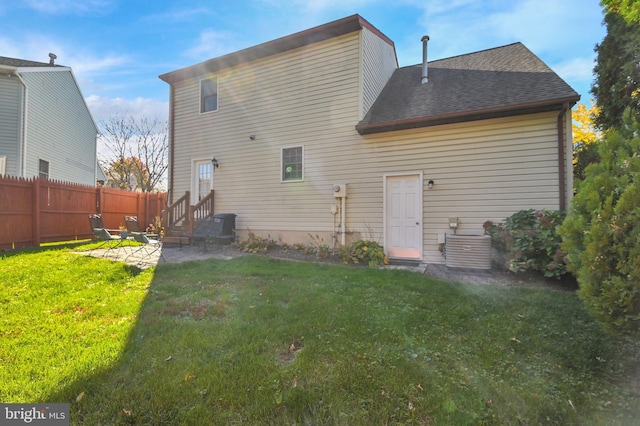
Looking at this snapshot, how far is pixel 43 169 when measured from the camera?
11.5 metres

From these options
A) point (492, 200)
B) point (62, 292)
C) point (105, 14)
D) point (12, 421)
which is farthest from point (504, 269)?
point (105, 14)

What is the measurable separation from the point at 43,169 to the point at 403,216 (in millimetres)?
13493

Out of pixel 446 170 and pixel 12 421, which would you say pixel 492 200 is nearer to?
pixel 446 170

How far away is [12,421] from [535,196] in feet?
24.6

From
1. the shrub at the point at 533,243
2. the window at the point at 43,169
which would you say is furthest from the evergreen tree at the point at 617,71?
the window at the point at 43,169

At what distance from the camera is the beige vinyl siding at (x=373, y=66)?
303 inches

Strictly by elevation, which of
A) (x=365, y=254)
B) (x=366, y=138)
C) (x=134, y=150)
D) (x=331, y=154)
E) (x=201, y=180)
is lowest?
(x=365, y=254)

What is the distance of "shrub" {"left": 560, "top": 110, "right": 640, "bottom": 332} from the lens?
6.57ft

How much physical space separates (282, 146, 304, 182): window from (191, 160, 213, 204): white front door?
2.81m

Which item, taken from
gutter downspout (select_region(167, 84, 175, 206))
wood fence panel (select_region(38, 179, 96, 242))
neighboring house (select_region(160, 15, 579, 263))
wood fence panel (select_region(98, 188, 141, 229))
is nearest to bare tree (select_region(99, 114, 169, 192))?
wood fence panel (select_region(98, 188, 141, 229))

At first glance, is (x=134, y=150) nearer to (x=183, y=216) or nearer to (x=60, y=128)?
(x=60, y=128)

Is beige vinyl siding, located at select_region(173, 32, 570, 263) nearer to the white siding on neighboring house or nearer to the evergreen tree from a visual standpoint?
the evergreen tree

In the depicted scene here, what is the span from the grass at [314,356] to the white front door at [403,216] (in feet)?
9.41

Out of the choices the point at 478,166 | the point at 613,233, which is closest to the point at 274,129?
the point at 478,166
